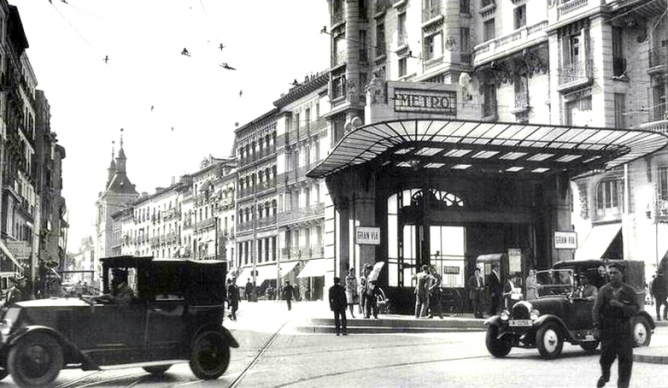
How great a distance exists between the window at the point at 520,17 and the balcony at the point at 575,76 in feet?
14.8

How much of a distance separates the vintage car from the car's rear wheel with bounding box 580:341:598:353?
6.83 m

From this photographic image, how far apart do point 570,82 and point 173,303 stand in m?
30.7

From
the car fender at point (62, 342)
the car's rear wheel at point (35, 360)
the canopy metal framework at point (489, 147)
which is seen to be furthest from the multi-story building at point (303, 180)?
the car's rear wheel at point (35, 360)

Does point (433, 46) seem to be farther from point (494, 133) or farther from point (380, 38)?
point (494, 133)

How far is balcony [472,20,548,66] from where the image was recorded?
42.1 m

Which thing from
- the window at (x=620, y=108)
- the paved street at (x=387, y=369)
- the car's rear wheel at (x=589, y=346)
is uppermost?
the window at (x=620, y=108)

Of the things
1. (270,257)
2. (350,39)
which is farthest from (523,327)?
(270,257)

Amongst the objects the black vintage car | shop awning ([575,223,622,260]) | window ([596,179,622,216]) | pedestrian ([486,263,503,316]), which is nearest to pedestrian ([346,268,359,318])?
pedestrian ([486,263,503,316])

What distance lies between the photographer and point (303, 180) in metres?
68.7

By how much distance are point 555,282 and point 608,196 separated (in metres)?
23.9

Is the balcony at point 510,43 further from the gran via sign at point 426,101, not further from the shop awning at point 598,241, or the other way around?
the gran via sign at point 426,101

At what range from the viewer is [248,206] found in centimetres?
8125

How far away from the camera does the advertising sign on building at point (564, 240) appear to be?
93.1 ft

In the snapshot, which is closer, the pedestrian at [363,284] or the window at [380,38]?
the pedestrian at [363,284]
